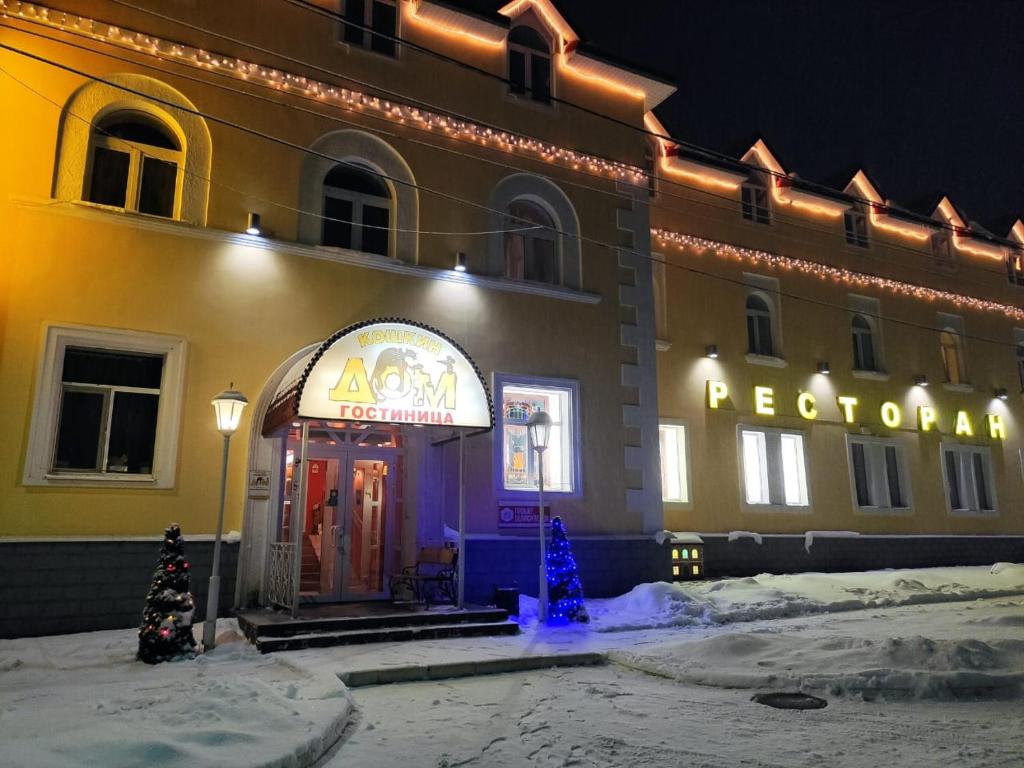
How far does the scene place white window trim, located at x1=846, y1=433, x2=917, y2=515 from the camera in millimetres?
19919

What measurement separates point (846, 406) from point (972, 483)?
5.81 metres

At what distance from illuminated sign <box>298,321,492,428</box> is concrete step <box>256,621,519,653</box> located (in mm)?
2940

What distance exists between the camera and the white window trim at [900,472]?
19.9 metres

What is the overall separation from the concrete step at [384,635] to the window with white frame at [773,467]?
992 centimetres

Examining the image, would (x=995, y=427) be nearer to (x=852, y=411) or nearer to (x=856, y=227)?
(x=852, y=411)

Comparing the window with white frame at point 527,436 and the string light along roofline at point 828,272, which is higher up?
the string light along roofline at point 828,272

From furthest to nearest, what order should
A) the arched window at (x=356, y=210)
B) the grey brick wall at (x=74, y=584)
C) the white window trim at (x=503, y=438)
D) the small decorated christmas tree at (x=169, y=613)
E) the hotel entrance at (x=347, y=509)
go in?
the white window trim at (x=503, y=438) → the arched window at (x=356, y=210) → the hotel entrance at (x=347, y=509) → the grey brick wall at (x=74, y=584) → the small decorated christmas tree at (x=169, y=613)

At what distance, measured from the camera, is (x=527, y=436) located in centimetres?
1404

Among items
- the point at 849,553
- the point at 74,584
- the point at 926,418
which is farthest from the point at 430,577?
the point at 926,418

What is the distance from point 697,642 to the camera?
9570mm

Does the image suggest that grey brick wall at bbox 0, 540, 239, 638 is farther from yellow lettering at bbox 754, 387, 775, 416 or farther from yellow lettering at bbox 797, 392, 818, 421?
yellow lettering at bbox 797, 392, 818, 421

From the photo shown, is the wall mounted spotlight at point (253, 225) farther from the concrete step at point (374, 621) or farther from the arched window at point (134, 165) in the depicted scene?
the concrete step at point (374, 621)

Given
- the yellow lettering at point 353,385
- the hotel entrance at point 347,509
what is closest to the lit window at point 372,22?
the yellow lettering at point 353,385

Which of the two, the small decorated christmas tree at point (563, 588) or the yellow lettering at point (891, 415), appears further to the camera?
the yellow lettering at point (891, 415)
